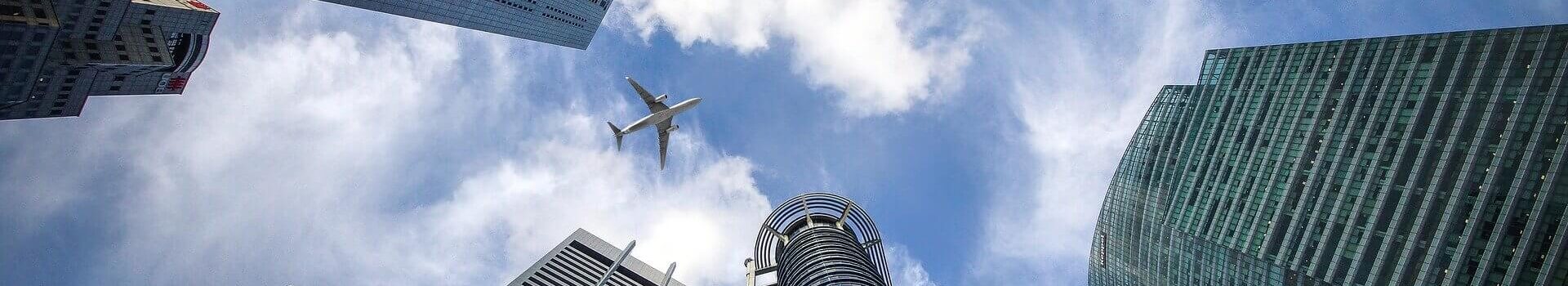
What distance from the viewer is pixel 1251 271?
7300 cm

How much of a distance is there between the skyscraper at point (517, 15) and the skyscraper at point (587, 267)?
48154 millimetres

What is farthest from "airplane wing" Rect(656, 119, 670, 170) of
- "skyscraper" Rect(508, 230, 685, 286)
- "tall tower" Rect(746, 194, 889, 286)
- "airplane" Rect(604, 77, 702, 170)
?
"skyscraper" Rect(508, 230, 685, 286)

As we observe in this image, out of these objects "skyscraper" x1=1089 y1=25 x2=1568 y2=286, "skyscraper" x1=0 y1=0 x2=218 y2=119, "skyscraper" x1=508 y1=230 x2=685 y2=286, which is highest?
"skyscraper" x1=1089 y1=25 x2=1568 y2=286

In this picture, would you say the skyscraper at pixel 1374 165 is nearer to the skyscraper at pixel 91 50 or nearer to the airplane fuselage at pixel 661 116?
the airplane fuselage at pixel 661 116

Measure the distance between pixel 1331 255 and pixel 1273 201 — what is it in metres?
9.34

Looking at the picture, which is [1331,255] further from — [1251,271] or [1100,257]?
[1100,257]

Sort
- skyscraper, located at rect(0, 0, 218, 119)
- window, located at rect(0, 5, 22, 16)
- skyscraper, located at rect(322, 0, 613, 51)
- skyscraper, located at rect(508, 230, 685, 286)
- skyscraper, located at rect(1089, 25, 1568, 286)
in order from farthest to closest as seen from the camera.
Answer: skyscraper, located at rect(508, 230, 685, 286) < skyscraper, located at rect(322, 0, 613, 51) < skyscraper, located at rect(0, 0, 218, 119) < window, located at rect(0, 5, 22, 16) < skyscraper, located at rect(1089, 25, 1568, 286)

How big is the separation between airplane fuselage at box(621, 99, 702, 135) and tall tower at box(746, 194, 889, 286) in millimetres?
25025

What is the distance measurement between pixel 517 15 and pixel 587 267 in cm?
6579

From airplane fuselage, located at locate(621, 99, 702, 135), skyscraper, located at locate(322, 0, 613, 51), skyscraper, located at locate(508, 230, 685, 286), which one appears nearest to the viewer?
airplane fuselage, located at locate(621, 99, 702, 135)

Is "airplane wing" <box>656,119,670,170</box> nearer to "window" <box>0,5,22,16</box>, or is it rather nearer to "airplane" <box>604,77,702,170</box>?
"airplane" <box>604,77,702,170</box>

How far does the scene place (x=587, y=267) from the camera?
160875 mm

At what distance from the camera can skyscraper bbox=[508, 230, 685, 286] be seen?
15275 centimetres

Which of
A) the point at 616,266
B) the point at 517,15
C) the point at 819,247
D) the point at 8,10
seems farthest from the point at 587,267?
the point at 8,10
